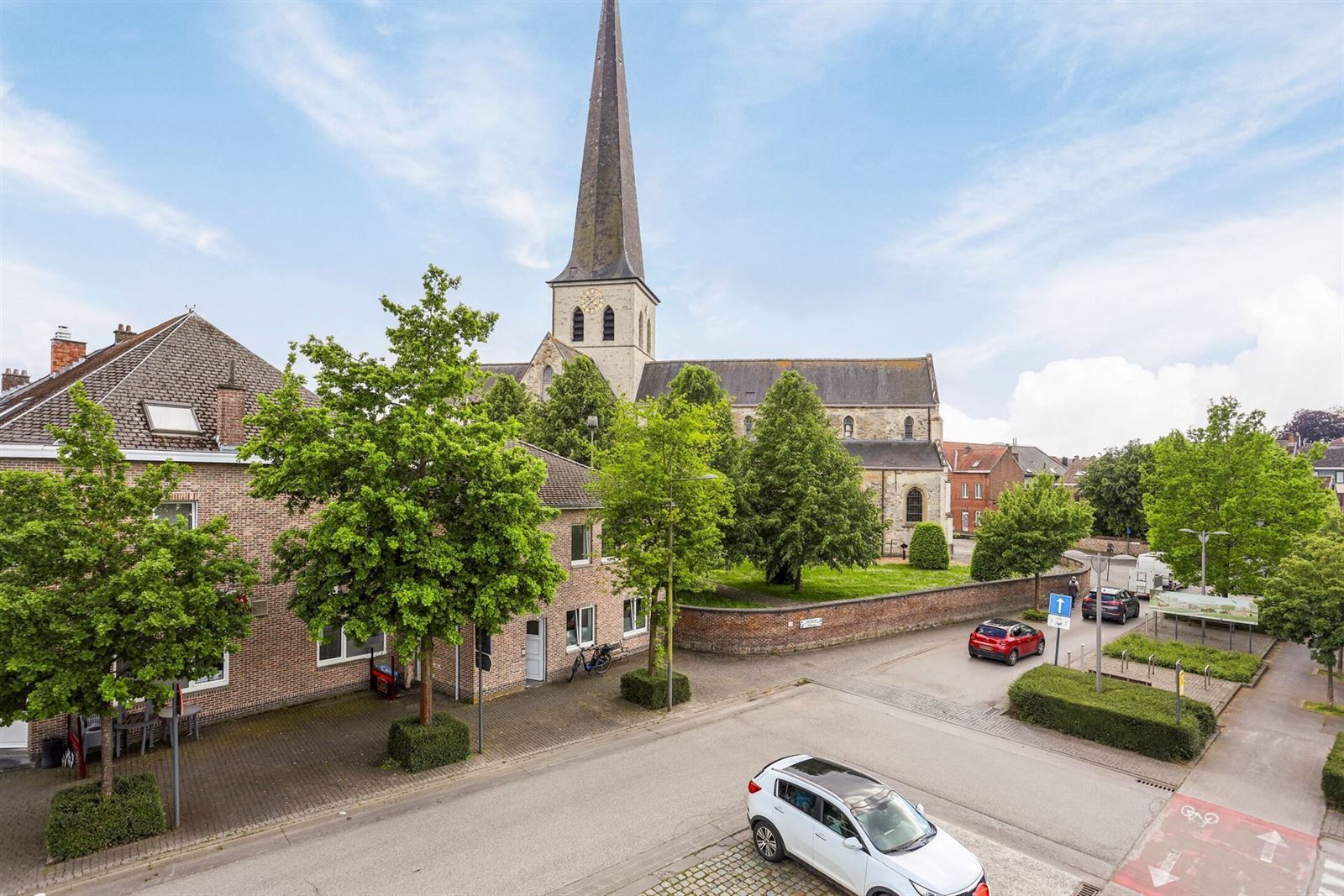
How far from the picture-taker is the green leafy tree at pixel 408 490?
11.2 m

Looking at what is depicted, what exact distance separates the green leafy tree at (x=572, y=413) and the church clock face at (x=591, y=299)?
15.2m

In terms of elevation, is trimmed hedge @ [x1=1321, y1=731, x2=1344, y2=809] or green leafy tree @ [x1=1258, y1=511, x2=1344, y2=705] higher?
green leafy tree @ [x1=1258, y1=511, x2=1344, y2=705]

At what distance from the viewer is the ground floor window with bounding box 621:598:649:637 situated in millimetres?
20812

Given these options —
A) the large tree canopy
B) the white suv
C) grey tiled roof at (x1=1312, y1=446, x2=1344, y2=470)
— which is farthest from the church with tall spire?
the large tree canopy

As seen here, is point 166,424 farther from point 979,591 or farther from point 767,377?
point 767,377

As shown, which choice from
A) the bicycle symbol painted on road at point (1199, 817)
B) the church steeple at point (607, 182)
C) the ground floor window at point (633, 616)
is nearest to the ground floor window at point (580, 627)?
the ground floor window at point (633, 616)

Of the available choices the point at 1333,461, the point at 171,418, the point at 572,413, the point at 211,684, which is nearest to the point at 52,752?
the point at 211,684

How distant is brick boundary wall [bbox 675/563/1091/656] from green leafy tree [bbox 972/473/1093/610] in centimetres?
183

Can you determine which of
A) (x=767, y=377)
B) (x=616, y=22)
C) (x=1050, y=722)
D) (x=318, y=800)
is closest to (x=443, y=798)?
(x=318, y=800)

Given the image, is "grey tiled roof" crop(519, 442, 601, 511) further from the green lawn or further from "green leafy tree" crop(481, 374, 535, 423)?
"green leafy tree" crop(481, 374, 535, 423)

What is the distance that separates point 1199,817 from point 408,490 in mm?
14807

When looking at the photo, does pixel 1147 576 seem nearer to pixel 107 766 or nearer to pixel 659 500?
pixel 659 500

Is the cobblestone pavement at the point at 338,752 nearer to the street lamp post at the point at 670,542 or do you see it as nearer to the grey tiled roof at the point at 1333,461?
the street lamp post at the point at 670,542

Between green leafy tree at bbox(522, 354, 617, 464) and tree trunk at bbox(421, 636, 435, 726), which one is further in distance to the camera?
green leafy tree at bbox(522, 354, 617, 464)
